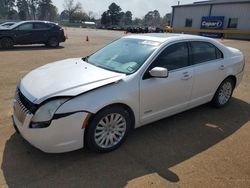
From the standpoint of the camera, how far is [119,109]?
344cm

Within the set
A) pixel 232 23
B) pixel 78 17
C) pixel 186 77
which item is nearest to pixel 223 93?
pixel 186 77

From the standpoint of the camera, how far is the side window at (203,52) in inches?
177

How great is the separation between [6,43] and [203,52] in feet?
39.5

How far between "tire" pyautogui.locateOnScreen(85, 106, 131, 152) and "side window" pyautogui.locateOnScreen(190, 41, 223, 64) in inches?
70.3

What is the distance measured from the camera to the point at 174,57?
4.17 meters

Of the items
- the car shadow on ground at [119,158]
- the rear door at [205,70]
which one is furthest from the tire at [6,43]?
the rear door at [205,70]

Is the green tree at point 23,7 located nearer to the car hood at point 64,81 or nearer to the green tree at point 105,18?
the green tree at point 105,18

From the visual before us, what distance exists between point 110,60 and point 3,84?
3792mm

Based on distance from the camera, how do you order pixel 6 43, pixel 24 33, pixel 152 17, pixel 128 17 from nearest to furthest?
pixel 6 43 → pixel 24 33 → pixel 128 17 → pixel 152 17

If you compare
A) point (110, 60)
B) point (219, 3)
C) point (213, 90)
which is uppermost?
point (219, 3)

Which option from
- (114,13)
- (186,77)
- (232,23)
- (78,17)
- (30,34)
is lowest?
(78,17)

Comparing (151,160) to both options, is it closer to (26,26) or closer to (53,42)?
(26,26)

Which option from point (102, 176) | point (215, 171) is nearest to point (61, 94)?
point (102, 176)

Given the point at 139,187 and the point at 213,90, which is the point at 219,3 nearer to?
the point at 213,90
